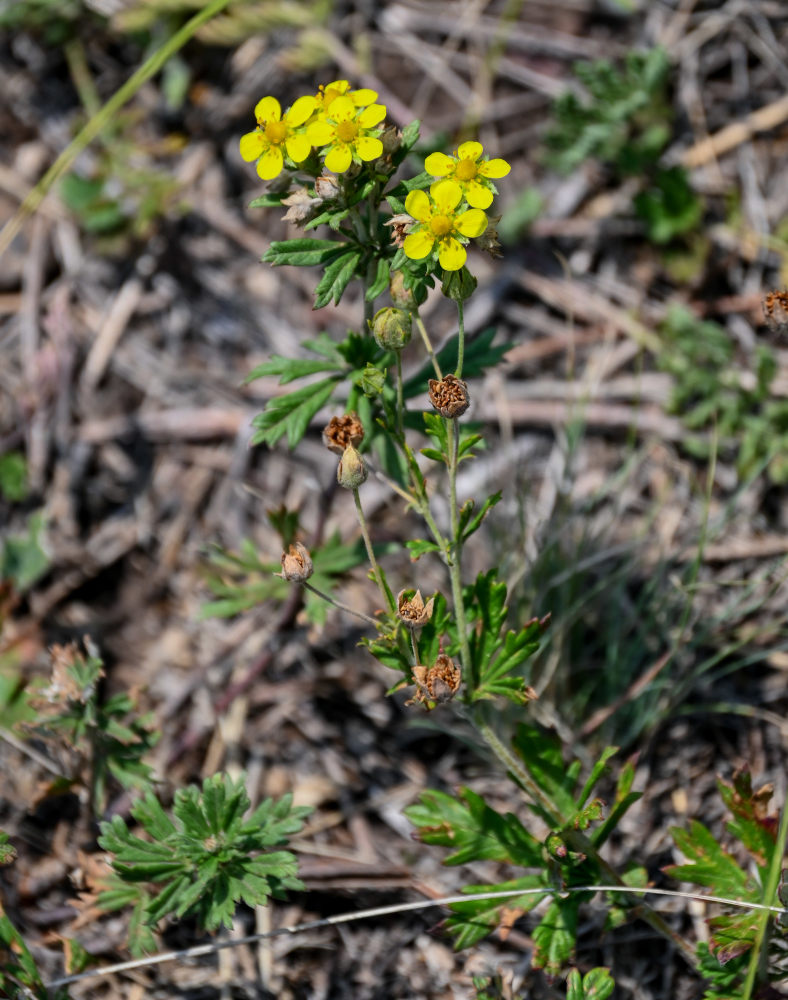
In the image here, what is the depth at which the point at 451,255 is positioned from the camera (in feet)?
6.45

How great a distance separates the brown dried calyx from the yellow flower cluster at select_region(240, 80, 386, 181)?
42.4 inches

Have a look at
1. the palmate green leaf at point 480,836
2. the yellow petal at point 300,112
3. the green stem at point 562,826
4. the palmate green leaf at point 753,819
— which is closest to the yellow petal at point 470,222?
the yellow petal at point 300,112

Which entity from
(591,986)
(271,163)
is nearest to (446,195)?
(271,163)

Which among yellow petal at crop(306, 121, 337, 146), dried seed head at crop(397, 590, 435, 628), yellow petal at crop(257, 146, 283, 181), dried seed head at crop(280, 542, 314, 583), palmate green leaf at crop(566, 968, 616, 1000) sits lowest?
palmate green leaf at crop(566, 968, 616, 1000)

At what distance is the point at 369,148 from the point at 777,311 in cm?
108

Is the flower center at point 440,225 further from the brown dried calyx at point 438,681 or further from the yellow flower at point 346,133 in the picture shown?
the brown dried calyx at point 438,681

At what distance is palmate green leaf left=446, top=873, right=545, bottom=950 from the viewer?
2340 mm

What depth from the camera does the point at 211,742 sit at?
10.5 ft

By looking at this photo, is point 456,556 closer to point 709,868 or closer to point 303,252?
point 303,252

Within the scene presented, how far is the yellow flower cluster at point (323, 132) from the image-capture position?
6.73 ft

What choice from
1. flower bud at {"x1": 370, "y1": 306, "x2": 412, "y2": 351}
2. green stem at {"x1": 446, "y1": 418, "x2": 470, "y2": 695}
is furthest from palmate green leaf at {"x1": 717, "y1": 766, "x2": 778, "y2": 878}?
flower bud at {"x1": 370, "y1": 306, "x2": 412, "y2": 351}

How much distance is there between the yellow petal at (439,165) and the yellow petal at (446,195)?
42mm

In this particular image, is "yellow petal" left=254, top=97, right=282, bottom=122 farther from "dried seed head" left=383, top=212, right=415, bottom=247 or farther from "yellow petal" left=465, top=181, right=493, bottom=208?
"yellow petal" left=465, top=181, right=493, bottom=208

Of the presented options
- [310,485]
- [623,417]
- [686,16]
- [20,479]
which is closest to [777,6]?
[686,16]
